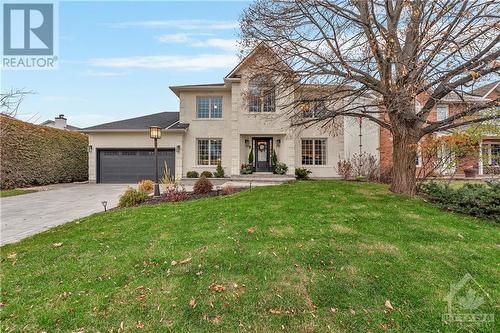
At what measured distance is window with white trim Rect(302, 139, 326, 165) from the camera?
59.2ft

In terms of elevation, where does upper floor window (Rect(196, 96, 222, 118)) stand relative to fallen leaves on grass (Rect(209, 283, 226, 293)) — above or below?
above

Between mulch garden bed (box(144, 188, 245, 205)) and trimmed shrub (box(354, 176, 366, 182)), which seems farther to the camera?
trimmed shrub (box(354, 176, 366, 182))

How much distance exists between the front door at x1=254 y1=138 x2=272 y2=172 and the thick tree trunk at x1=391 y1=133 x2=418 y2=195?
1019cm

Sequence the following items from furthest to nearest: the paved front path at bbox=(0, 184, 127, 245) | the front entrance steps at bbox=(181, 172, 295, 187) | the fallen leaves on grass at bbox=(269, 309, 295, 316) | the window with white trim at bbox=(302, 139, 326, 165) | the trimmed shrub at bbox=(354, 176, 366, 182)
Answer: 1. the window with white trim at bbox=(302, 139, 326, 165)
2. the front entrance steps at bbox=(181, 172, 295, 187)
3. the trimmed shrub at bbox=(354, 176, 366, 182)
4. the paved front path at bbox=(0, 184, 127, 245)
5. the fallen leaves on grass at bbox=(269, 309, 295, 316)

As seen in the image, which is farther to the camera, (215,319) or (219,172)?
(219,172)

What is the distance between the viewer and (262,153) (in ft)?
60.2

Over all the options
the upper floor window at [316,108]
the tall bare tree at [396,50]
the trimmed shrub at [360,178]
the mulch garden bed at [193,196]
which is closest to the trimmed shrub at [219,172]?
the mulch garden bed at [193,196]

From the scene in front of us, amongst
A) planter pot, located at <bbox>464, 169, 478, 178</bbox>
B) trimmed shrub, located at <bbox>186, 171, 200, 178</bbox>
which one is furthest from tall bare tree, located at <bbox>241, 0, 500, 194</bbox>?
planter pot, located at <bbox>464, 169, 478, 178</bbox>

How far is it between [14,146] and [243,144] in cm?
1292

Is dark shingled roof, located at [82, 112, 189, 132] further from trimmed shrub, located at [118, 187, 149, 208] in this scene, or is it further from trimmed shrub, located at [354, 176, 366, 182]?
trimmed shrub, located at [354, 176, 366, 182]

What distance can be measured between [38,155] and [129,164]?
513 centimetres

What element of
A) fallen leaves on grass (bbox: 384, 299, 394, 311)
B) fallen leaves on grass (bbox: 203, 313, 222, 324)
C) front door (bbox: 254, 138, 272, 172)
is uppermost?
front door (bbox: 254, 138, 272, 172)

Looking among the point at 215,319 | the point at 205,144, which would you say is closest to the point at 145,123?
the point at 205,144

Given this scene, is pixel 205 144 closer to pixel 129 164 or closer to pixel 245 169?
pixel 245 169
